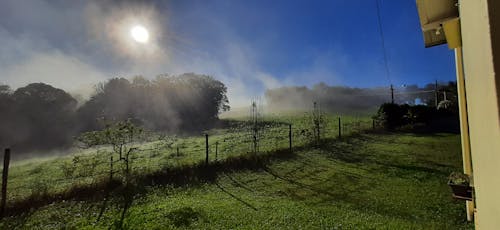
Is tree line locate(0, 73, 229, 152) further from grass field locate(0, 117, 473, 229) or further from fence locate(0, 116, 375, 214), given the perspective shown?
grass field locate(0, 117, 473, 229)

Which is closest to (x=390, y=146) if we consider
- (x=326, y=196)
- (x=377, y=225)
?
(x=326, y=196)

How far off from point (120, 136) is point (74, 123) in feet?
86.5

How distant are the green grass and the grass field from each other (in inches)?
0.9

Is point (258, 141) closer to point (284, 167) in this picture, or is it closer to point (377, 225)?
point (284, 167)

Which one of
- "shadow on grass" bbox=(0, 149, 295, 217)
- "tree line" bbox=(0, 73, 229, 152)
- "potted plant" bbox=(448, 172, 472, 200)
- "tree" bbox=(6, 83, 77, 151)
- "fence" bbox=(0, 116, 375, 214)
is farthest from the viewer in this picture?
"tree line" bbox=(0, 73, 229, 152)

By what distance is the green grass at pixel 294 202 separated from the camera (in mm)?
5219

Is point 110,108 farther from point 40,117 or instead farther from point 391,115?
point 391,115

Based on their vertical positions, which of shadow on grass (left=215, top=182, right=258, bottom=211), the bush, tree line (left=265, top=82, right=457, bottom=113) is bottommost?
shadow on grass (left=215, top=182, right=258, bottom=211)

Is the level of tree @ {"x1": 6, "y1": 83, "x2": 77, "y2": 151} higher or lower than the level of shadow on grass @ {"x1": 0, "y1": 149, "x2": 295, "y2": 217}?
higher

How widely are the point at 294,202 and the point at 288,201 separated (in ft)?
0.55

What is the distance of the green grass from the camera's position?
5.22 metres

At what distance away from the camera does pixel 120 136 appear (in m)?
9.00

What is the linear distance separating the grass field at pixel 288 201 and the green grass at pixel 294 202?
0.02 metres

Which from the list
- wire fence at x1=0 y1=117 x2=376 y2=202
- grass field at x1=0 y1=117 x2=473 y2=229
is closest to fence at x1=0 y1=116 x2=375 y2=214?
wire fence at x1=0 y1=117 x2=376 y2=202
